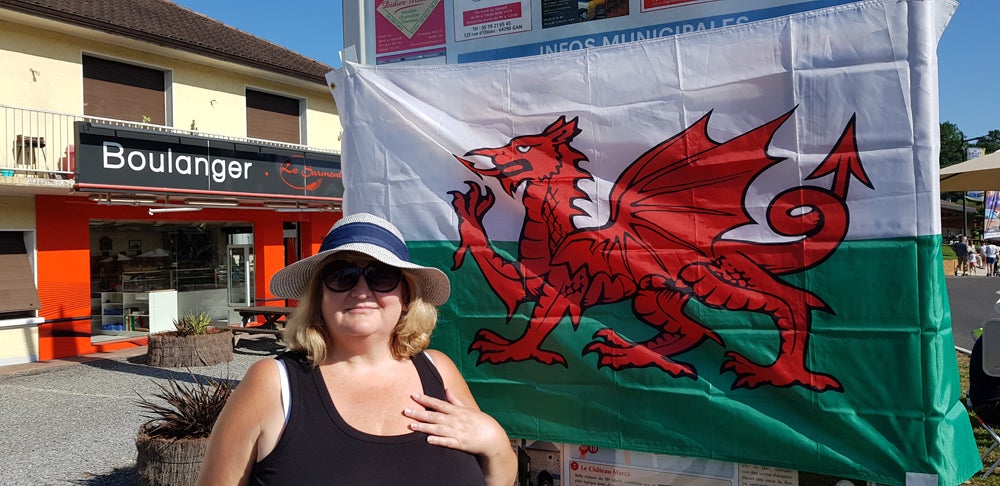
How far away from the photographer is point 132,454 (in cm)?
598

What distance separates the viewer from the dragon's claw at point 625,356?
2.61m

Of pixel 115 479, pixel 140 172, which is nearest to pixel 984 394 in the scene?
pixel 115 479

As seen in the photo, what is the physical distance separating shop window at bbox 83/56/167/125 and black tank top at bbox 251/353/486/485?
13436 mm

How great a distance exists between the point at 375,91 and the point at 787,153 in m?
1.82

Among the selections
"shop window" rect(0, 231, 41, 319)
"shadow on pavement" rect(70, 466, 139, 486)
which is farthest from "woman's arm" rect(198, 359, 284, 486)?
"shop window" rect(0, 231, 41, 319)

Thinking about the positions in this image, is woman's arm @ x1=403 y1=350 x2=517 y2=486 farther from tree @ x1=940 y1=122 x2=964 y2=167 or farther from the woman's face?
tree @ x1=940 y1=122 x2=964 y2=167

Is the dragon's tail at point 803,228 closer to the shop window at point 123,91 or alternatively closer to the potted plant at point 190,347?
the potted plant at point 190,347

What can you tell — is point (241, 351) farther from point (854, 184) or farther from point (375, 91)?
point (854, 184)

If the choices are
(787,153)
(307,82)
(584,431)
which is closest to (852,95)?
(787,153)

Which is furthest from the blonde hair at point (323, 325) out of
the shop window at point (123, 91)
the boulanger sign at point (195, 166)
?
the shop window at point (123, 91)

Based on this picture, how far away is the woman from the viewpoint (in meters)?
1.66

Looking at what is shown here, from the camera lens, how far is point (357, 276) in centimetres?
183

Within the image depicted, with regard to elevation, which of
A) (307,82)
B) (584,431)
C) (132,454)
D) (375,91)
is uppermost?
(307,82)

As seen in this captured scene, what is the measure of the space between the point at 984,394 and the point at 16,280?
529 inches
